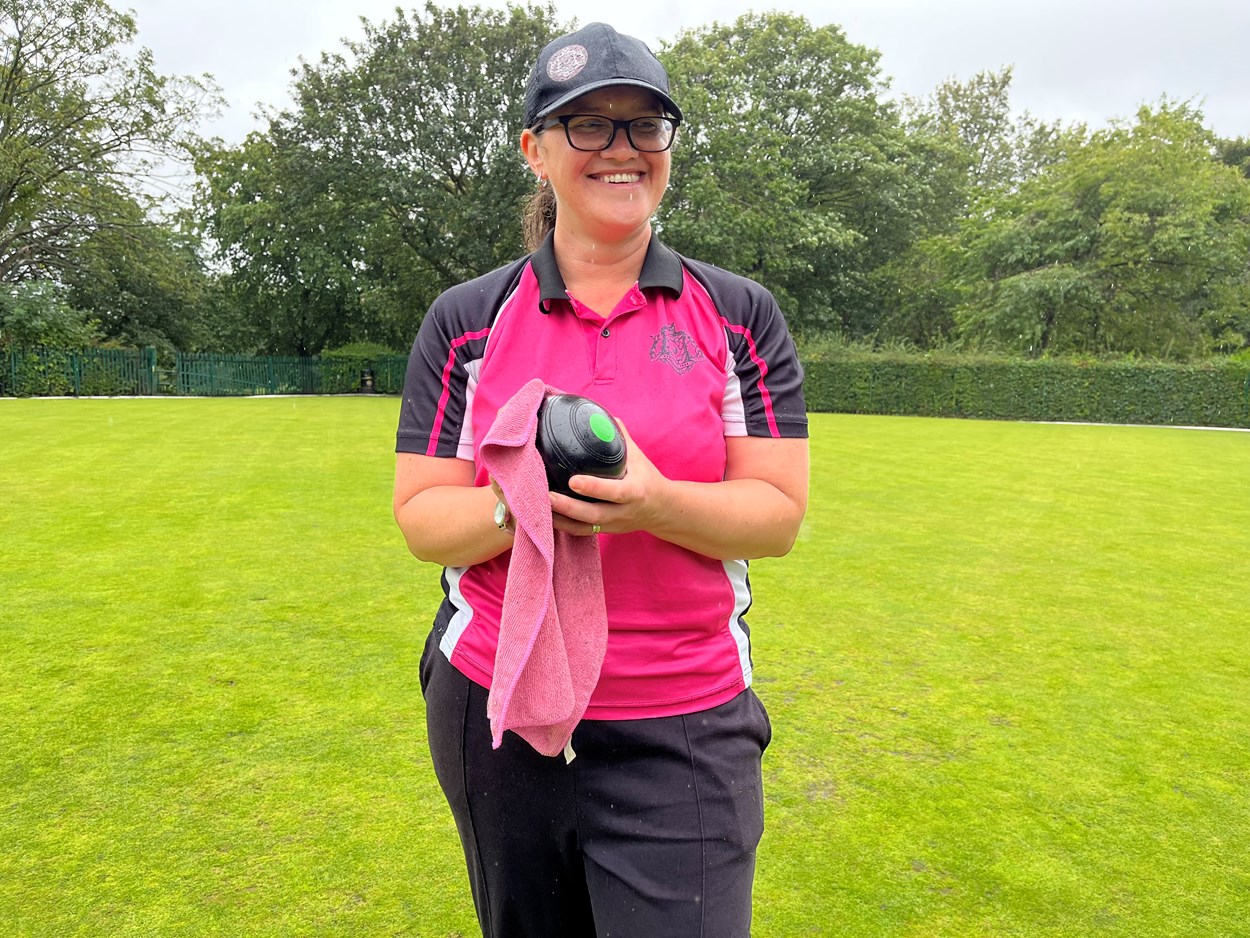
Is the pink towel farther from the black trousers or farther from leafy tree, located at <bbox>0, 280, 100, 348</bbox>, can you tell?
leafy tree, located at <bbox>0, 280, 100, 348</bbox>

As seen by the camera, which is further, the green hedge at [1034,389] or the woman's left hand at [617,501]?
the green hedge at [1034,389]

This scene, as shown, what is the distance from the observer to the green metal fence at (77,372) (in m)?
36.1

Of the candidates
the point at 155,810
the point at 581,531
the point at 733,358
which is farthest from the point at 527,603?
the point at 155,810

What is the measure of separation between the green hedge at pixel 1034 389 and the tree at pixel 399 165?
1463 centimetres

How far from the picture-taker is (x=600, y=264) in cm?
191

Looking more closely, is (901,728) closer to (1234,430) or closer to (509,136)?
(1234,430)

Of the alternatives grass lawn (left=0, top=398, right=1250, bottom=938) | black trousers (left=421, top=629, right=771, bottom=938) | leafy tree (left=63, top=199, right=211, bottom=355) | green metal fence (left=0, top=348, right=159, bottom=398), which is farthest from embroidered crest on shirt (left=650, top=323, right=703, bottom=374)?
leafy tree (left=63, top=199, right=211, bottom=355)

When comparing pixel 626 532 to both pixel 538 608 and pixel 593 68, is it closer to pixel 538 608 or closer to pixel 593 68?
pixel 538 608

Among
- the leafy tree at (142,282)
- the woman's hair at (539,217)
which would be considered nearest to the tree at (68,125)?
the leafy tree at (142,282)

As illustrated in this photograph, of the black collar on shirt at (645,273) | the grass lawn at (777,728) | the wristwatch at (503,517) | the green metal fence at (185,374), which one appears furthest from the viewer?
the green metal fence at (185,374)

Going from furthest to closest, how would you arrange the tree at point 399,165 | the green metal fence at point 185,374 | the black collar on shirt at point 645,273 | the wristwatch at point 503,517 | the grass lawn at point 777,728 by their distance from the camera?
the tree at point 399,165, the green metal fence at point 185,374, the grass lawn at point 777,728, the black collar on shirt at point 645,273, the wristwatch at point 503,517

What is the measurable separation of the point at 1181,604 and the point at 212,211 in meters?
48.0

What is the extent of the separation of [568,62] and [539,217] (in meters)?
0.43

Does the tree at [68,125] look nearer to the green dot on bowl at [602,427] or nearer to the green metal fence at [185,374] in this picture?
the green metal fence at [185,374]
